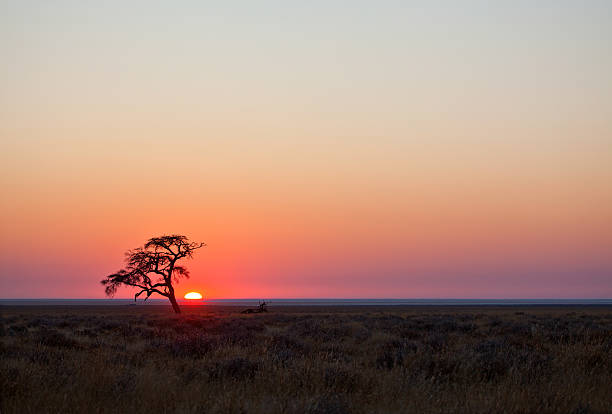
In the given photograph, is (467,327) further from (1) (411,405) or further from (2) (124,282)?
(2) (124,282)

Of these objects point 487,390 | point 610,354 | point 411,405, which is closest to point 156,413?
point 411,405

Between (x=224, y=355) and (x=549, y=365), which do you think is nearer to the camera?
(x=549, y=365)

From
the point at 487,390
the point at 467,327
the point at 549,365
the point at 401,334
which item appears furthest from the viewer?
the point at 467,327

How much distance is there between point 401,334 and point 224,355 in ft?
34.8

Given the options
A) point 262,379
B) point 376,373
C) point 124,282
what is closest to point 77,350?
point 262,379

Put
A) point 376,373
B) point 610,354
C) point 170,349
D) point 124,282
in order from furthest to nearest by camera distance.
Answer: point 124,282
point 170,349
point 610,354
point 376,373

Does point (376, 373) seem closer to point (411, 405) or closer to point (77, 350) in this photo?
point (411, 405)

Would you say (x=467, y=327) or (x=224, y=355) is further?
(x=467, y=327)

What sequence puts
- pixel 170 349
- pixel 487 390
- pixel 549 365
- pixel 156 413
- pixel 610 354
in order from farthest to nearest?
pixel 170 349, pixel 610 354, pixel 549 365, pixel 487 390, pixel 156 413

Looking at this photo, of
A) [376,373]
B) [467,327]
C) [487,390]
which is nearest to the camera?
[487,390]

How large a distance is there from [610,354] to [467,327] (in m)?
13.6

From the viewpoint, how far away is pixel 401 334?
2403 centimetres

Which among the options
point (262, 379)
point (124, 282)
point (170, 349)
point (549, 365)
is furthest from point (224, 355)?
point (124, 282)

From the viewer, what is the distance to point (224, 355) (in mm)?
15688
